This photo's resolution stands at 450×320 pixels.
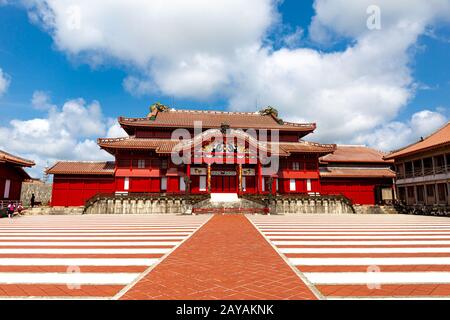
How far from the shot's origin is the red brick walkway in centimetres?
392

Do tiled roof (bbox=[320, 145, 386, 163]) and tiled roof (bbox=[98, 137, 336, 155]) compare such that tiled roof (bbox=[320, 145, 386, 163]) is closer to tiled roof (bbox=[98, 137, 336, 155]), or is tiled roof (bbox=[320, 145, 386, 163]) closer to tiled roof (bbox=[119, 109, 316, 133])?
tiled roof (bbox=[98, 137, 336, 155])

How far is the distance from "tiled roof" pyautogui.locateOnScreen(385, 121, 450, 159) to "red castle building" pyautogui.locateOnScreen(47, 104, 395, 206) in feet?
13.4

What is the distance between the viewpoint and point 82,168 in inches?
1234

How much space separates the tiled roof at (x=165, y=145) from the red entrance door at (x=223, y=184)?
610cm

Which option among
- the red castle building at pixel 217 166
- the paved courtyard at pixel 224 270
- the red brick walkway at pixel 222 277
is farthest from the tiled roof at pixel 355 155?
the red brick walkway at pixel 222 277

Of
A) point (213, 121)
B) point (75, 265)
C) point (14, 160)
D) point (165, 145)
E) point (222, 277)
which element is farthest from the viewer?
point (213, 121)

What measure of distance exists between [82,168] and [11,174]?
269 inches

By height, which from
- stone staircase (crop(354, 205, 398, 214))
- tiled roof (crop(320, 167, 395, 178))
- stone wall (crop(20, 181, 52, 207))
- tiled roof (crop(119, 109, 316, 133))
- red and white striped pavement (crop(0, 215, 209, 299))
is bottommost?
red and white striped pavement (crop(0, 215, 209, 299))

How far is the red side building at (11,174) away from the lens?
1071 inches

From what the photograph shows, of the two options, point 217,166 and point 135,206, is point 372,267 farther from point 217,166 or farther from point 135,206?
point 217,166

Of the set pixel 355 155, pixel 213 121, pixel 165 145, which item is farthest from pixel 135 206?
pixel 355 155

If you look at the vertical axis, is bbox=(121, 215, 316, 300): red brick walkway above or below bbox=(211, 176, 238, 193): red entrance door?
below

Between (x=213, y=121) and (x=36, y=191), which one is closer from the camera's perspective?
(x=213, y=121)

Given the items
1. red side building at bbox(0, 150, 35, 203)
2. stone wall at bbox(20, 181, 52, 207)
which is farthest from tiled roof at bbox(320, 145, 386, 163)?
stone wall at bbox(20, 181, 52, 207)
